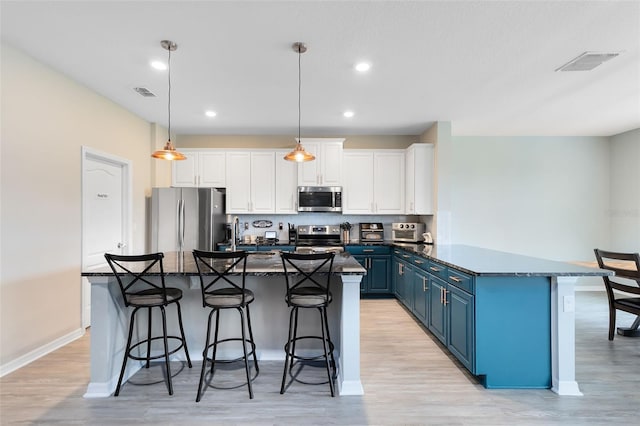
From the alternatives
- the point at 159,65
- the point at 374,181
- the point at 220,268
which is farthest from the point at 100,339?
the point at 374,181

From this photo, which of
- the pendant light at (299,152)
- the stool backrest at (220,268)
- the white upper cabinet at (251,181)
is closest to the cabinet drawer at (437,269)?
the pendant light at (299,152)

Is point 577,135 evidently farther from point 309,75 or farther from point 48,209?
point 48,209

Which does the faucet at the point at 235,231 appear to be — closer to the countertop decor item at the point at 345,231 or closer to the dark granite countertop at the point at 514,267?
the countertop decor item at the point at 345,231

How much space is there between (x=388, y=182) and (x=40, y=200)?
4.70 metres

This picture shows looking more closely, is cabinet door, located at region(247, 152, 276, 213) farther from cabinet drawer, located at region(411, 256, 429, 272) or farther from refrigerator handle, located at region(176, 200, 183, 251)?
cabinet drawer, located at region(411, 256, 429, 272)

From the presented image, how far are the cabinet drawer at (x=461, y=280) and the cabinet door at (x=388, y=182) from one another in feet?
8.67

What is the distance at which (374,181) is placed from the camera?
5.59m

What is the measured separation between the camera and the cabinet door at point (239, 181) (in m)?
5.51

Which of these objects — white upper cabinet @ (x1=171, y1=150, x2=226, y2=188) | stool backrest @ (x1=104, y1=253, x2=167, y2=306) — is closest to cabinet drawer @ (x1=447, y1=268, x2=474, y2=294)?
stool backrest @ (x1=104, y1=253, x2=167, y2=306)

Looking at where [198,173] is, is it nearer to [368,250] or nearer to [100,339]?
[368,250]

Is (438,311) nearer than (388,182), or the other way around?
(438,311)

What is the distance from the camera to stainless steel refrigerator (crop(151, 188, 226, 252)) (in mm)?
4836

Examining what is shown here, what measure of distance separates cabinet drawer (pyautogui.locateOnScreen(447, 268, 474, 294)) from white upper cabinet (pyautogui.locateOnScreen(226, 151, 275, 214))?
3356 mm

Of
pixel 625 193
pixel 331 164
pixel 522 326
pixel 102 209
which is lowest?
pixel 522 326
